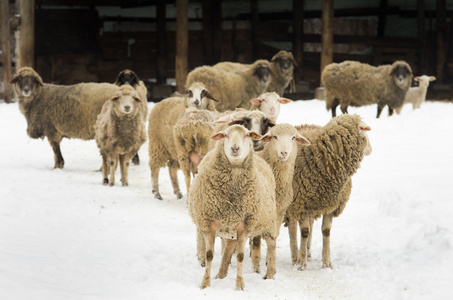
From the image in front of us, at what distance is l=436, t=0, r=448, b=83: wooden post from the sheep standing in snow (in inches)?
561

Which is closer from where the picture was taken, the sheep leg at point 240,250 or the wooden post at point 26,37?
the sheep leg at point 240,250

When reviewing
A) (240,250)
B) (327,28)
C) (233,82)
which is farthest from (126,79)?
(240,250)

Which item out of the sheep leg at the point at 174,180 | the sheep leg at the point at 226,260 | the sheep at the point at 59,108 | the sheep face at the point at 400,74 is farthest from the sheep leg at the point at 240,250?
the sheep face at the point at 400,74

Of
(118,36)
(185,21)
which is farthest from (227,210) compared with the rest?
(118,36)

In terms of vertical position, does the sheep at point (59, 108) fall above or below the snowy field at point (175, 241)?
above

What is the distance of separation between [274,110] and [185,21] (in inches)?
307

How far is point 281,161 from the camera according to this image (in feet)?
22.5

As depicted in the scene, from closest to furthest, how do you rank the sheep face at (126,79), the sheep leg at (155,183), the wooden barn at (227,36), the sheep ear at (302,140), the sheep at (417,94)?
the sheep ear at (302,140), the sheep leg at (155,183), the sheep face at (126,79), the sheep at (417,94), the wooden barn at (227,36)

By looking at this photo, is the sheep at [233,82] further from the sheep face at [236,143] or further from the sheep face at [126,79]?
the sheep face at [236,143]

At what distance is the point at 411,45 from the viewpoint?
20.2 meters

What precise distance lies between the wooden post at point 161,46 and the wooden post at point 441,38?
7.96m

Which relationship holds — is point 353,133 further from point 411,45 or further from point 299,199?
point 411,45

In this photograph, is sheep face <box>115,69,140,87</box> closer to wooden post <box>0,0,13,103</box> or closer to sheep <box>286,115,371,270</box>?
wooden post <box>0,0,13,103</box>

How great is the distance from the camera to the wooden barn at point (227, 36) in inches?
769
